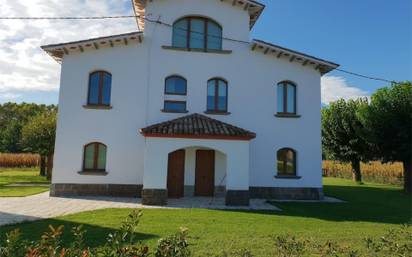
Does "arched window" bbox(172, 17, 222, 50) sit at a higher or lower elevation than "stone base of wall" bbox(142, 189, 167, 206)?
higher

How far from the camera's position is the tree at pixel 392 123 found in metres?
20.1

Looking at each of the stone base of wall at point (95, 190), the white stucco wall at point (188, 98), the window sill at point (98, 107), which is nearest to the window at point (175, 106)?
the white stucco wall at point (188, 98)

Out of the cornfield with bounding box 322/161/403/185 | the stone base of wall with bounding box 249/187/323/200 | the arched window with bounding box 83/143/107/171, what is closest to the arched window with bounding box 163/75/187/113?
the arched window with bounding box 83/143/107/171

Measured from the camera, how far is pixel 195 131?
47.1ft

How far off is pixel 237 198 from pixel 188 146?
2.86 m

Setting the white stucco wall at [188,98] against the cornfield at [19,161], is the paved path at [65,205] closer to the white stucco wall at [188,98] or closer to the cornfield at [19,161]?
the white stucco wall at [188,98]

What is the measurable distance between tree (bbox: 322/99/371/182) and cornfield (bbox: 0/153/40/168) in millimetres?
30381

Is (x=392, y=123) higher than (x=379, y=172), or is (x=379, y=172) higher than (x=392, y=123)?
(x=392, y=123)

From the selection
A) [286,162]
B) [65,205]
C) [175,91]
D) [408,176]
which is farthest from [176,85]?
[408,176]

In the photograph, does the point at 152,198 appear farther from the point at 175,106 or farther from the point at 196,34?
the point at 196,34

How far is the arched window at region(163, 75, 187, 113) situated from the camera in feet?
55.1

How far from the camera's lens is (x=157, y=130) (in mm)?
14250

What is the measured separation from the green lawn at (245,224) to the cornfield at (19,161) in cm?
3185

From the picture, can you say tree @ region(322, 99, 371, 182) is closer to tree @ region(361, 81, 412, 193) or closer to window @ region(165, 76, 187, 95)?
tree @ region(361, 81, 412, 193)
